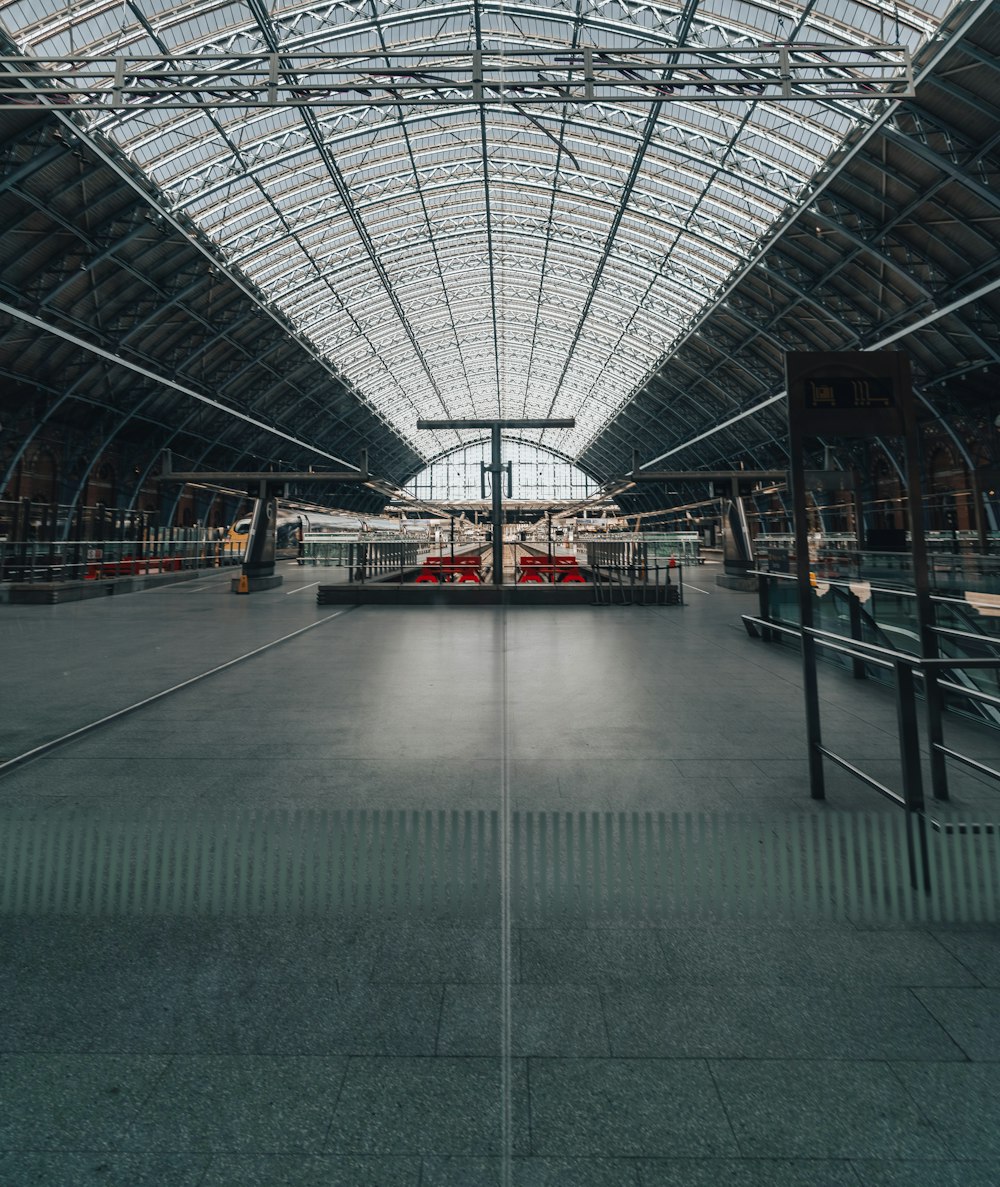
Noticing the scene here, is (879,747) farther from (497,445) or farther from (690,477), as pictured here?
(690,477)

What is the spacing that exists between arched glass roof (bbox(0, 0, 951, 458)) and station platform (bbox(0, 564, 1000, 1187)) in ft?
41.6

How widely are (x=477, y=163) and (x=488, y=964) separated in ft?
114

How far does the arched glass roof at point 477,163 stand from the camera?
58.6ft

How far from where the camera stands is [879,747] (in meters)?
4.99

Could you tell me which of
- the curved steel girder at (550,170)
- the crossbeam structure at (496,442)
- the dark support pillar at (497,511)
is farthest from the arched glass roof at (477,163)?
Result: the dark support pillar at (497,511)

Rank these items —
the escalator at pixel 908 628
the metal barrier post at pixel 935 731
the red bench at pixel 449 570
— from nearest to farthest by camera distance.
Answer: the metal barrier post at pixel 935 731, the escalator at pixel 908 628, the red bench at pixel 449 570

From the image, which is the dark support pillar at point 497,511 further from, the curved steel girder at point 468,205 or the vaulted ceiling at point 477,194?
the curved steel girder at point 468,205

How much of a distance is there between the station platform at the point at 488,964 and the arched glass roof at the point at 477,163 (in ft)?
41.6

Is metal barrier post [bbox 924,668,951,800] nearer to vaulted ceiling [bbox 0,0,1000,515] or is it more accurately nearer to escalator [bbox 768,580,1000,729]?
escalator [bbox 768,580,1000,729]

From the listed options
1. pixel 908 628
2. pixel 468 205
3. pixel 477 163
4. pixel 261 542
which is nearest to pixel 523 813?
pixel 908 628

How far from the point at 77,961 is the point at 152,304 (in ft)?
105

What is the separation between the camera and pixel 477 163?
29625 mm

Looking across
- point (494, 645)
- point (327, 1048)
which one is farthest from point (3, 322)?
point (327, 1048)

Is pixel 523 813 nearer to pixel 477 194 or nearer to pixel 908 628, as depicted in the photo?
pixel 908 628
